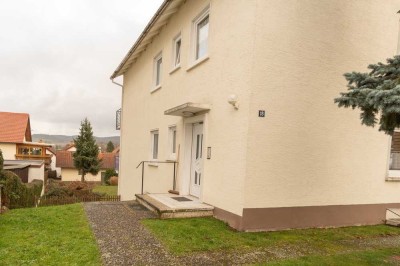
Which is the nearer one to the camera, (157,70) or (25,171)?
(157,70)

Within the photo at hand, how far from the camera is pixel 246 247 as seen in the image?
215 inches

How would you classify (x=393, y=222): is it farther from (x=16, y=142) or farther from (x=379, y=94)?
(x=16, y=142)

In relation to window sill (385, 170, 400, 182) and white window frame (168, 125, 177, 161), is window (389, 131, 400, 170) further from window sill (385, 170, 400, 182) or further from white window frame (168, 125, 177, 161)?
white window frame (168, 125, 177, 161)

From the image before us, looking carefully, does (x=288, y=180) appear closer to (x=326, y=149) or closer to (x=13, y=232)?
(x=326, y=149)

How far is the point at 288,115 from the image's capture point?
22.1ft

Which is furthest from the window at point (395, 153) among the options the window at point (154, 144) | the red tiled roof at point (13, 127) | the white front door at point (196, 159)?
the red tiled roof at point (13, 127)

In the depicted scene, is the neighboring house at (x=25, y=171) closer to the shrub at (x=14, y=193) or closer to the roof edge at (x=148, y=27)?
the shrub at (x=14, y=193)

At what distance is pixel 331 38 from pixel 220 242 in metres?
5.22

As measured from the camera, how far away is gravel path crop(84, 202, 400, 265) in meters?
4.75

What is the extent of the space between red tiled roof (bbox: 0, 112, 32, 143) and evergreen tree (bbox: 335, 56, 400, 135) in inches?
1709

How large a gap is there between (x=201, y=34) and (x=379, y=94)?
635cm

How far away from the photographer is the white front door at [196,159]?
9000 millimetres

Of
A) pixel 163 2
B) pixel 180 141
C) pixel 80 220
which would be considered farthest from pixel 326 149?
pixel 163 2

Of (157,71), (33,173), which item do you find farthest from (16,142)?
(157,71)
